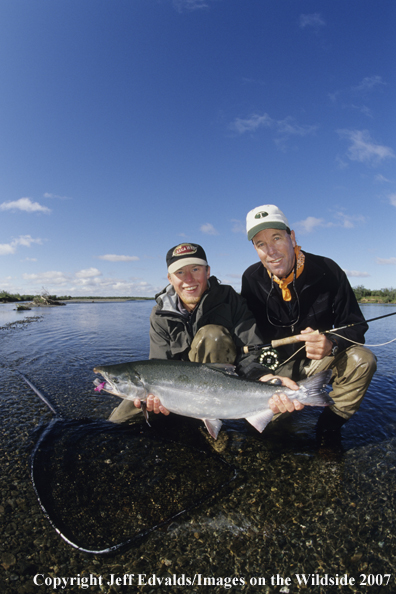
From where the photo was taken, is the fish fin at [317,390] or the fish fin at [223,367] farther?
the fish fin at [223,367]

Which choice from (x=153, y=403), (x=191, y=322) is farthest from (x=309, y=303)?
(x=153, y=403)

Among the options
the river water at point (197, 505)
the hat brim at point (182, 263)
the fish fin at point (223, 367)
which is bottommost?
the river water at point (197, 505)

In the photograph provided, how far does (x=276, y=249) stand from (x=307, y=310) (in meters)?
1.23

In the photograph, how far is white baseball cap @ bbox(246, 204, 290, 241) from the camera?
4883 mm

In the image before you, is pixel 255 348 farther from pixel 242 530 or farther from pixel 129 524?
pixel 129 524

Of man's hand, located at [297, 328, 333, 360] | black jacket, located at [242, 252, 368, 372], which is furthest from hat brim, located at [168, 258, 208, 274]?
man's hand, located at [297, 328, 333, 360]

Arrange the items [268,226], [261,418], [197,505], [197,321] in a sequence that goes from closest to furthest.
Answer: [197,505] < [261,418] < [268,226] < [197,321]

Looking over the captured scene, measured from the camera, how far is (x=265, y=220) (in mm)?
4918

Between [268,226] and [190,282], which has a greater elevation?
[268,226]

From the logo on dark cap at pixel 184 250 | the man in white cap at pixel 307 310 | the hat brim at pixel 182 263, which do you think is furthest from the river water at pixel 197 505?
the logo on dark cap at pixel 184 250

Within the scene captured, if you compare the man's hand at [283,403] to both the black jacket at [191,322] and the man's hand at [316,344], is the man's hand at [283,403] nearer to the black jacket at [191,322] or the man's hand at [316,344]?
the man's hand at [316,344]

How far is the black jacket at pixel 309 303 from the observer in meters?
5.12

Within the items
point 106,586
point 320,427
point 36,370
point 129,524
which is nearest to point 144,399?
point 129,524

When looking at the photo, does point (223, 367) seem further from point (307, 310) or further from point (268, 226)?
point (268, 226)
